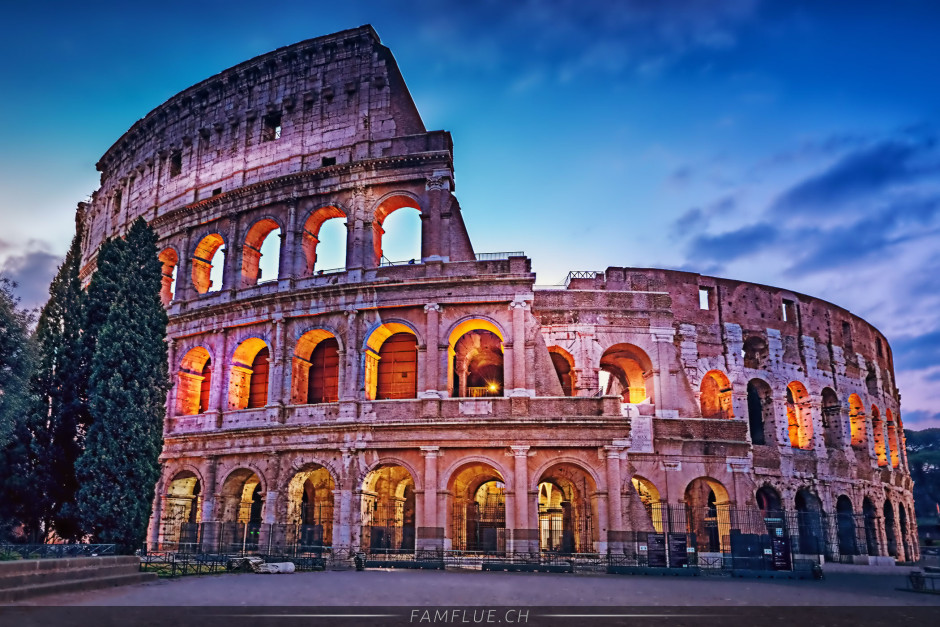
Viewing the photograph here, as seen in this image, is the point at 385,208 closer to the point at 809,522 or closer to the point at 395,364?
the point at 395,364

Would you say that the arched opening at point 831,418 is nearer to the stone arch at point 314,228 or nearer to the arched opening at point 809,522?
the arched opening at point 809,522

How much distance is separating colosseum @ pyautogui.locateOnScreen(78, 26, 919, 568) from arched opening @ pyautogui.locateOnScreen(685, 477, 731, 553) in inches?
3.8

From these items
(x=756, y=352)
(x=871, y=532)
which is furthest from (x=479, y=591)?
(x=871, y=532)

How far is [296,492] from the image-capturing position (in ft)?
70.9

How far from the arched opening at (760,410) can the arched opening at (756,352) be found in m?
0.68

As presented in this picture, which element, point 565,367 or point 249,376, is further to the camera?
point 565,367

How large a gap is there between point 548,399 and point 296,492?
337 inches

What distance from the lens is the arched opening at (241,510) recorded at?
814 inches

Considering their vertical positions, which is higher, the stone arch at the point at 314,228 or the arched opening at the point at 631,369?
the stone arch at the point at 314,228

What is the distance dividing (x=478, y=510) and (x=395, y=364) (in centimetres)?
654

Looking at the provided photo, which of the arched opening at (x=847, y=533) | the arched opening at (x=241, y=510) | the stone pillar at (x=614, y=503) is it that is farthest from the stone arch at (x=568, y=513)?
the arched opening at (x=847, y=533)

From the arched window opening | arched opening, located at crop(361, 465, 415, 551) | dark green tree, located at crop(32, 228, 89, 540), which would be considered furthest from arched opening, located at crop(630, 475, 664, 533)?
dark green tree, located at crop(32, 228, 89, 540)

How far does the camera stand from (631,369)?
84.4ft

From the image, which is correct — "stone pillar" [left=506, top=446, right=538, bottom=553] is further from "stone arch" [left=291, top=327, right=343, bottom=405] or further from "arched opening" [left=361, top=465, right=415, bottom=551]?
"stone arch" [left=291, top=327, right=343, bottom=405]
